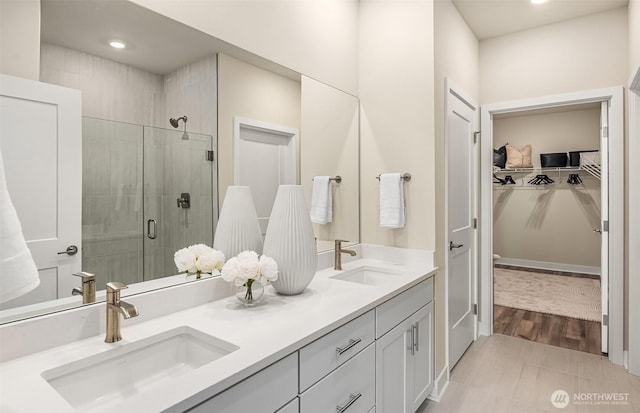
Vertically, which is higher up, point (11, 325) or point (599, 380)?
point (11, 325)

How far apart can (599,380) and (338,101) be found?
8.54ft

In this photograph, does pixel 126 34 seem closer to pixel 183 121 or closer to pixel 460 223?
pixel 183 121

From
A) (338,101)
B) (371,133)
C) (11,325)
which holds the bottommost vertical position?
(11,325)

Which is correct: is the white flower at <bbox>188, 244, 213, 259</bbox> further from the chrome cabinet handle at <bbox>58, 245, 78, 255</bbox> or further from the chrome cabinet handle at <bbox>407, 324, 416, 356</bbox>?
the chrome cabinet handle at <bbox>407, 324, 416, 356</bbox>

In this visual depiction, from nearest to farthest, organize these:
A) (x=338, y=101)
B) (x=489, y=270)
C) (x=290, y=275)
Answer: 1. (x=290, y=275)
2. (x=338, y=101)
3. (x=489, y=270)

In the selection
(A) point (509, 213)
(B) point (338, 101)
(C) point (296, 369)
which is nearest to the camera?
(C) point (296, 369)

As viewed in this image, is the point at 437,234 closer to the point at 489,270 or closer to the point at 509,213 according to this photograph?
the point at 489,270

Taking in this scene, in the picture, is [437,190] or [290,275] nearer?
[290,275]

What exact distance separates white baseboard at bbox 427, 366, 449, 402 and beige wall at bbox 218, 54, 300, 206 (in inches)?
69.4

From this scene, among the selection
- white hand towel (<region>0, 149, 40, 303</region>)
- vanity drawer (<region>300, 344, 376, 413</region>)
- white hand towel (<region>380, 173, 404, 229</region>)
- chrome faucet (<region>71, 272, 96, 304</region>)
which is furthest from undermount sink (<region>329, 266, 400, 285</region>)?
white hand towel (<region>0, 149, 40, 303</region>)

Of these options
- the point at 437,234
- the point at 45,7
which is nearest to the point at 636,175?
the point at 437,234

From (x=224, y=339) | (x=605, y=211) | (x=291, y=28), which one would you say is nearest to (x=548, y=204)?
(x=605, y=211)

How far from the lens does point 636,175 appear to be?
2.42 metres

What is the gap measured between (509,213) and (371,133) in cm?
461
